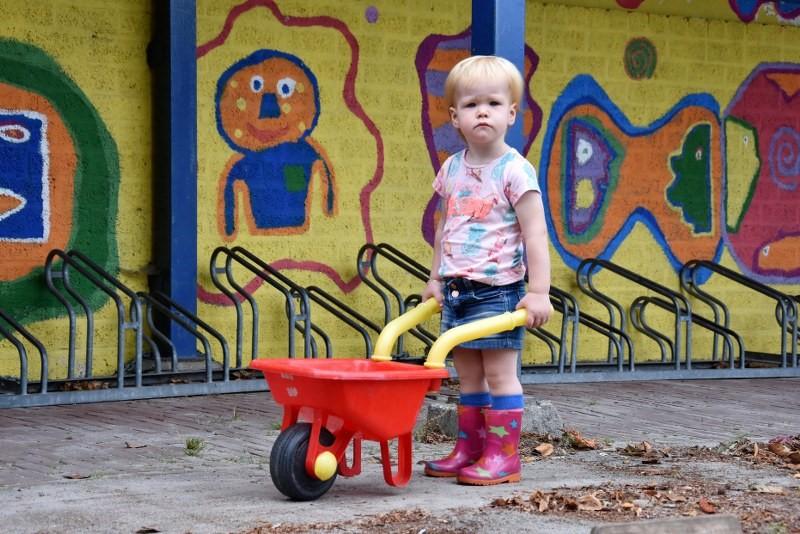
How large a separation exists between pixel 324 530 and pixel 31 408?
145 inches

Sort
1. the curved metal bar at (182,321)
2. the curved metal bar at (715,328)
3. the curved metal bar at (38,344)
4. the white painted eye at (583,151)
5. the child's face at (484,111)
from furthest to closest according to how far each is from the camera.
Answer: the white painted eye at (583,151) < the curved metal bar at (715,328) < the curved metal bar at (182,321) < the curved metal bar at (38,344) < the child's face at (484,111)

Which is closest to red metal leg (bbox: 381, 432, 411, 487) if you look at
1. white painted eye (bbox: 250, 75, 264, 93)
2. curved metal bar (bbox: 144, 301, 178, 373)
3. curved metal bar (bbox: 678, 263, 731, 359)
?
curved metal bar (bbox: 144, 301, 178, 373)

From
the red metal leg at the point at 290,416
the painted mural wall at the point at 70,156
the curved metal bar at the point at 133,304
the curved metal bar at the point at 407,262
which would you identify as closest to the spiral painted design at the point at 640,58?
the curved metal bar at the point at 407,262

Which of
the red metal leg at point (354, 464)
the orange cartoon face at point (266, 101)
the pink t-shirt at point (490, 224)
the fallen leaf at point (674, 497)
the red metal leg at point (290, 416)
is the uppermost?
the orange cartoon face at point (266, 101)

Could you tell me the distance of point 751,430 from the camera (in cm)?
727

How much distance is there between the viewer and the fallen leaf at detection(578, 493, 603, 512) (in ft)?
15.8

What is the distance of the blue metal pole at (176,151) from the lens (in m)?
9.18

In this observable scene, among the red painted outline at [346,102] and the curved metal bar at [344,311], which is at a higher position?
the red painted outline at [346,102]

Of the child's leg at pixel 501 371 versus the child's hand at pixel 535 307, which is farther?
the child's leg at pixel 501 371

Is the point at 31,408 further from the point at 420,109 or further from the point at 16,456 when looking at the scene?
the point at 420,109

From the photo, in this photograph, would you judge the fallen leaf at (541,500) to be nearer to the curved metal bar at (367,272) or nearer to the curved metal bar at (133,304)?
the curved metal bar at (133,304)

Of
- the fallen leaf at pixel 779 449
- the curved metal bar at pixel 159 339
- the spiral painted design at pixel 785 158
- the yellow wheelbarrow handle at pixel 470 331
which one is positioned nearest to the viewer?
the yellow wheelbarrow handle at pixel 470 331

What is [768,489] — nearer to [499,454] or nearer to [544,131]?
[499,454]

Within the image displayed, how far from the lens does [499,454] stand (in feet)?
17.7
